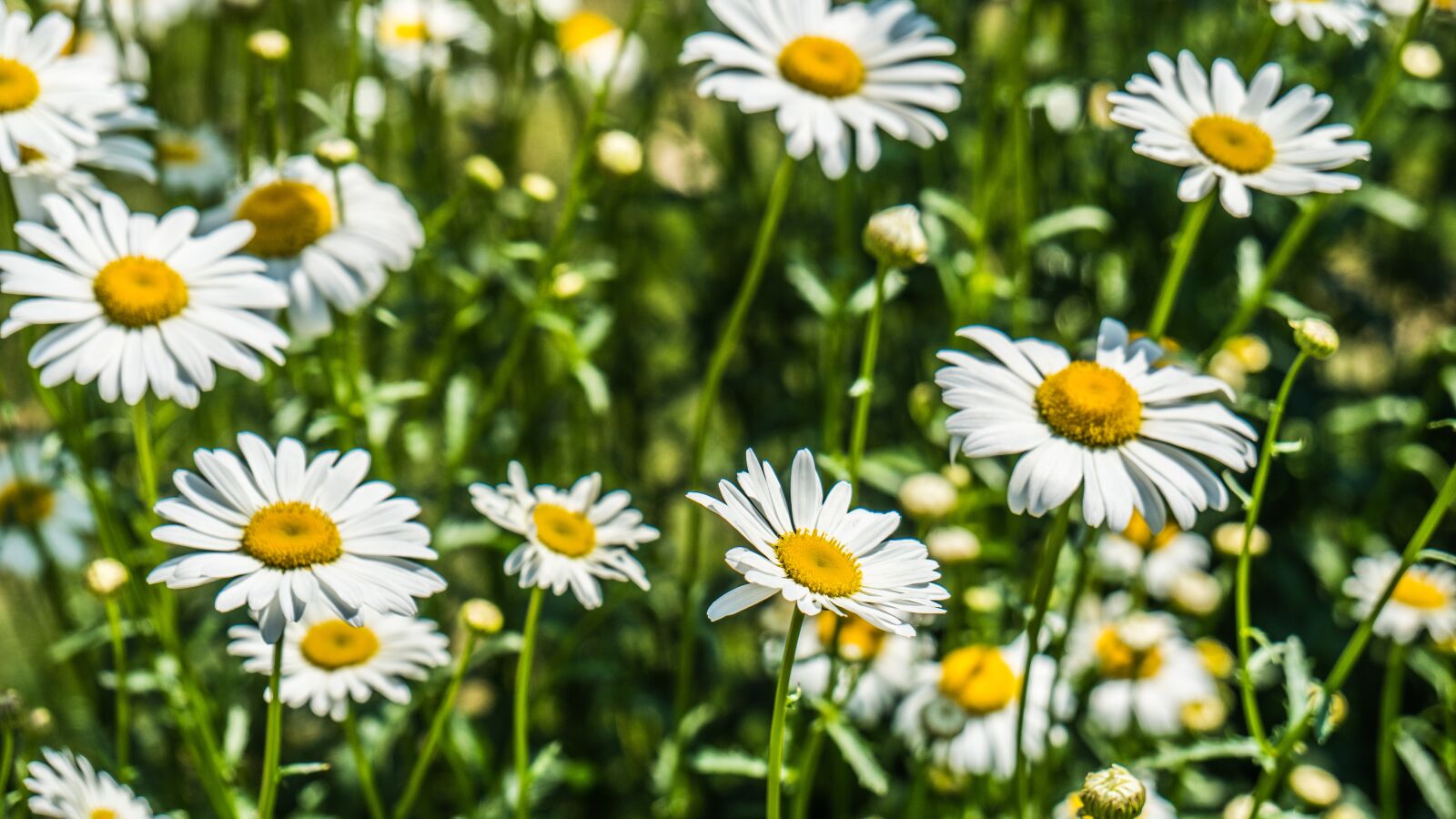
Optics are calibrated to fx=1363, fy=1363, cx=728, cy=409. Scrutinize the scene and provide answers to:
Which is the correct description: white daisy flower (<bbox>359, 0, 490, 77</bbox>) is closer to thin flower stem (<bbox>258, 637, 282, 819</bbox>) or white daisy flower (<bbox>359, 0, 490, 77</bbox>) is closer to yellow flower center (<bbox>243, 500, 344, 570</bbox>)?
yellow flower center (<bbox>243, 500, 344, 570</bbox>)

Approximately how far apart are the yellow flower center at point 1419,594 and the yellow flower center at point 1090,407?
98cm

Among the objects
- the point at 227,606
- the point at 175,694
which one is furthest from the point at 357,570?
the point at 175,694

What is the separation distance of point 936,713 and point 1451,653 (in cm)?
107

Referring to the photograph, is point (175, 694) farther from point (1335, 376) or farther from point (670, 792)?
point (1335, 376)

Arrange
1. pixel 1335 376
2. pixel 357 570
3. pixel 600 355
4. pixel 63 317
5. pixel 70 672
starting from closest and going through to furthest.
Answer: pixel 357 570
pixel 63 317
pixel 70 672
pixel 600 355
pixel 1335 376

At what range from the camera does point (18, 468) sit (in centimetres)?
234

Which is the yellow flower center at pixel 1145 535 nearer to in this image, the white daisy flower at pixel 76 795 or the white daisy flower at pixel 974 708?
the white daisy flower at pixel 974 708

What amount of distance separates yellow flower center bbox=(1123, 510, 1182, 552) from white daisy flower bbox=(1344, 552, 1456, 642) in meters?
0.31

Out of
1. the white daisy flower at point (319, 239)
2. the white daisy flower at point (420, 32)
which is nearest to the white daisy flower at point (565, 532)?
the white daisy flower at point (319, 239)

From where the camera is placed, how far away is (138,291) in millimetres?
1617

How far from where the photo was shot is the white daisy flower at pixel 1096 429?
148 cm

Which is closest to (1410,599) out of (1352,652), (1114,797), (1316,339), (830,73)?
(1352,652)

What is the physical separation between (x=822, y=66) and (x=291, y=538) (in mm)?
978

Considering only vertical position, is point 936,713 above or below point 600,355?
below
